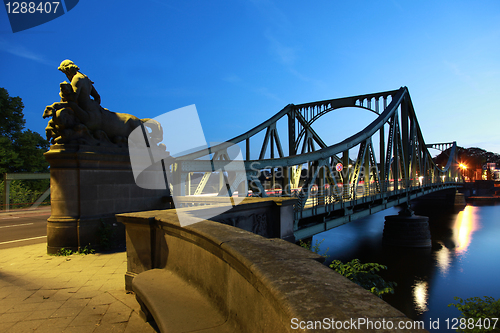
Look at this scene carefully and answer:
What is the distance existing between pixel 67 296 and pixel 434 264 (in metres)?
19.7

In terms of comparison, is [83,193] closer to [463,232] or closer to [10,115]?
[10,115]

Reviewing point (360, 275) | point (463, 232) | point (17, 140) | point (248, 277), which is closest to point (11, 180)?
point (17, 140)

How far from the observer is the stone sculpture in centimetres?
590

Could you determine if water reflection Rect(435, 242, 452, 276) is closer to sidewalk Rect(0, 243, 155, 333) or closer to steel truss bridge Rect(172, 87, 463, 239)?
steel truss bridge Rect(172, 87, 463, 239)

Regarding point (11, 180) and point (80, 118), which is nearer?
point (80, 118)

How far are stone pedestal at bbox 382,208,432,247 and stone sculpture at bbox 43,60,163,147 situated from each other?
2045cm

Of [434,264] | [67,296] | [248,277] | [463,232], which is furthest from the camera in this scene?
[463,232]

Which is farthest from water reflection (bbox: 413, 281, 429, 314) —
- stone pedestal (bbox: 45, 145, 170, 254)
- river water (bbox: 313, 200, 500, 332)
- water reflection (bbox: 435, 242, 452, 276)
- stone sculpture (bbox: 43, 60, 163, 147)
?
stone sculpture (bbox: 43, 60, 163, 147)

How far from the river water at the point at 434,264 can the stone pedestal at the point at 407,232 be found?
0.71m

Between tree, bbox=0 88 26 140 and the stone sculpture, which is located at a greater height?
tree, bbox=0 88 26 140

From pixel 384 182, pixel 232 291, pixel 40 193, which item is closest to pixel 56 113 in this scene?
pixel 232 291

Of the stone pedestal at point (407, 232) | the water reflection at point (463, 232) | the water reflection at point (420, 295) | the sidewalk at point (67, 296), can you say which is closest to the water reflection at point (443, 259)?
the water reflection at point (463, 232)

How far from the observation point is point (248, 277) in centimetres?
168

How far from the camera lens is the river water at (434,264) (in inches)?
483
